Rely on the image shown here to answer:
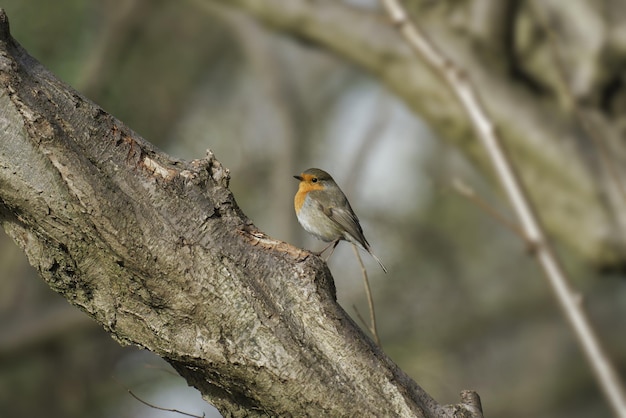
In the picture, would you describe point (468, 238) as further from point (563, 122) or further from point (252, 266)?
point (252, 266)

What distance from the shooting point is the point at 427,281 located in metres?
8.10

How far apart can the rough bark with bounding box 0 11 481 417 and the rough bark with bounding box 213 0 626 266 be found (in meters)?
2.66

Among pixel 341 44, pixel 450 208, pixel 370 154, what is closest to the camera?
pixel 341 44

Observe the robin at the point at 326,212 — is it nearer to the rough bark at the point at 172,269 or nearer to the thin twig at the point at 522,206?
the thin twig at the point at 522,206

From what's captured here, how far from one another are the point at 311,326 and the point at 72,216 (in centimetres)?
50

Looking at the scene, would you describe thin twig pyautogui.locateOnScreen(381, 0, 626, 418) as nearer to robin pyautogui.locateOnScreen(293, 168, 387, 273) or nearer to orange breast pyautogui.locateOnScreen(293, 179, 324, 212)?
robin pyautogui.locateOnScreen(293, 168, 387, 273)

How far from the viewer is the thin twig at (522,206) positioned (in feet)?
4.99

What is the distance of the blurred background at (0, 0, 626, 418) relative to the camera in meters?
5.56

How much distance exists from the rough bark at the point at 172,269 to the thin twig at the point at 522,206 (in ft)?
0.91

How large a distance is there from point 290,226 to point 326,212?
8.74 ft

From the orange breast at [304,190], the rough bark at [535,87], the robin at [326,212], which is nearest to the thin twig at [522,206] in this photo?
the robin at [326,212]

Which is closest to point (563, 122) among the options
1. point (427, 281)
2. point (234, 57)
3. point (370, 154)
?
point (370, 154)

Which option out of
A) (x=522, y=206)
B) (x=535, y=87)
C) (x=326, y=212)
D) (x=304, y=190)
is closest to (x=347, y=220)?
(x=326, y=212)

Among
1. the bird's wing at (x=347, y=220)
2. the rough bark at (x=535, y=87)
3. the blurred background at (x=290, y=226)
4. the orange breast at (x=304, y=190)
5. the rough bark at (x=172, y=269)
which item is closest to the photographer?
the rough bark at (x=172, y=269)
